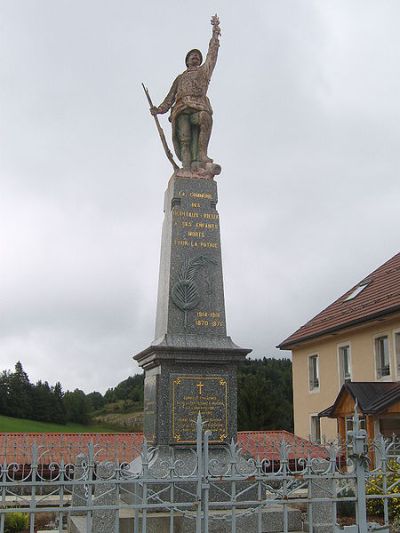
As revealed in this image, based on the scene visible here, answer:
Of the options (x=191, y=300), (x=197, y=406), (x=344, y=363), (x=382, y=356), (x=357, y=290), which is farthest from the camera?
(x=357, y=290)

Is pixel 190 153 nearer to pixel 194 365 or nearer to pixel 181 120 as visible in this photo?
pixel 181 120

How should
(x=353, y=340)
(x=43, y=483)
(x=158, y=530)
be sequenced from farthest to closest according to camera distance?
(x=353, y=340)
(x=158, y=530)
(x=43, y=483)

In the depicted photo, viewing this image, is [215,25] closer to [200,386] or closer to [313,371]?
[200,386]

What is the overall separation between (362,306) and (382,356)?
218 cm

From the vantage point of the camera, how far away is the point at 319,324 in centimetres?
2717

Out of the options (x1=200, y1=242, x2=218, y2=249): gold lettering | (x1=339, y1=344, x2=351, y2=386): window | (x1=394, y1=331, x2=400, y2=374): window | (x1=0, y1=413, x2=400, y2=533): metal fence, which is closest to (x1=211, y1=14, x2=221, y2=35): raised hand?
(x1=200, y1=242, x2=218, y2=249): gold lettering

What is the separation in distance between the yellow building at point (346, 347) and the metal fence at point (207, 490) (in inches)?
446

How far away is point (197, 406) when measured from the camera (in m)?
9.51

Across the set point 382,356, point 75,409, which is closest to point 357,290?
point 382,356

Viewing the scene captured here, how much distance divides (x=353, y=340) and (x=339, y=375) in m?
1.57

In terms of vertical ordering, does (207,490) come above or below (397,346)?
below

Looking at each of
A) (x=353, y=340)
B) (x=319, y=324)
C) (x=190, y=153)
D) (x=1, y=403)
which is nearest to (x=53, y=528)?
(x=190, y=153)

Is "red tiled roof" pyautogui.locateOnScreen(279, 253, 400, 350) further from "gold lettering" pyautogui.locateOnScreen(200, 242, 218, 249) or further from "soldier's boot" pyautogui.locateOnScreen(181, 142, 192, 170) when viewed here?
"gold lettering" pyautogui.locateOnScreen(200, 242, 218, 249)

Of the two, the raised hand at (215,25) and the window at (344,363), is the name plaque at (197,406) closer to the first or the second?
the raised hand at (215,25)
